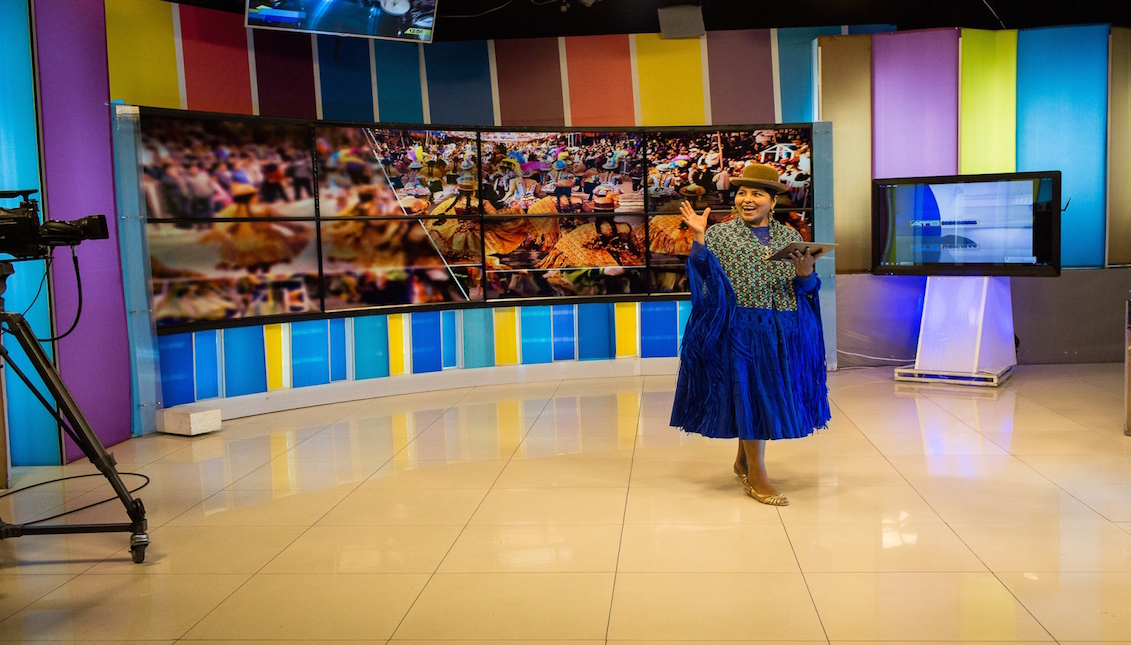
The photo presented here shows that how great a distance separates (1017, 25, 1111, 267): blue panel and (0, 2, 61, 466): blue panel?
24.7 feet

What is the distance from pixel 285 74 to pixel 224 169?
103 centimetres

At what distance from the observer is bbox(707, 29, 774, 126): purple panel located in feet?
27.7

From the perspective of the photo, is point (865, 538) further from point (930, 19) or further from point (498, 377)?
point (930, 19)

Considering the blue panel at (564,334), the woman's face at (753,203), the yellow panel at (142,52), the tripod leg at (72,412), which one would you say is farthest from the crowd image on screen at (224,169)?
the woman's face at (753,203)

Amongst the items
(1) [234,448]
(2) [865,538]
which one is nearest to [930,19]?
(2) [865,538]

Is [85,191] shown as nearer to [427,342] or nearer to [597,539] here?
[427,342]

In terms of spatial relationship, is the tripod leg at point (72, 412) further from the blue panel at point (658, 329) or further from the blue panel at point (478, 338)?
the blue panel at point (658, 329)

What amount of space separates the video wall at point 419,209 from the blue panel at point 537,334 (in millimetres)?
154

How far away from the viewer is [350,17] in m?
6.78

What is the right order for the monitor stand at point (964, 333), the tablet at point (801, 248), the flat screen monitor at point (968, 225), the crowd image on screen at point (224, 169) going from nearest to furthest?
the tablet at point (801, 248) → the crowd image on screen at point (224, 169) → the flat screen monitor at point (968, 225) → the monitor stand at point (964, 333)

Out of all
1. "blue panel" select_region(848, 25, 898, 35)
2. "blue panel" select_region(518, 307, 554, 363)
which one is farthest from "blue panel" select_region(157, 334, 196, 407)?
"blue panel" select_region(848, 25, 898, 35)

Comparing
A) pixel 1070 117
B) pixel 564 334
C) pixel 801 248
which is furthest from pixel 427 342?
pixel 1070 117

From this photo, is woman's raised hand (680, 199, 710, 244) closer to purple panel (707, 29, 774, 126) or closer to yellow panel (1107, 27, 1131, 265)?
purple panel (707, 29, 774, 126)

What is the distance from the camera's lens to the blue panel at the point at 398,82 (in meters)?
7.83
